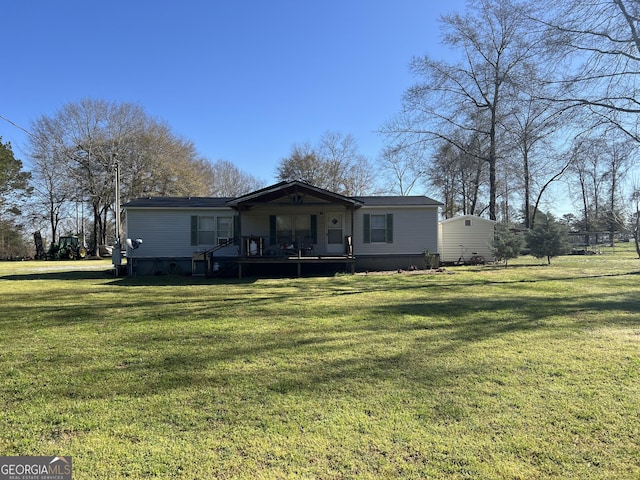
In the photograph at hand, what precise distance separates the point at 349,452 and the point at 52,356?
3.99 metres

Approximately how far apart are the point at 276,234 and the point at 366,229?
385cm

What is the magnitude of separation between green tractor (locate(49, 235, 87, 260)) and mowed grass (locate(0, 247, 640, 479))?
2476cm

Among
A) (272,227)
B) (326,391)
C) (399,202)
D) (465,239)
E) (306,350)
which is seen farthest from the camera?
(465,239)

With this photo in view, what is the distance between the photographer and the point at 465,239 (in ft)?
62.8

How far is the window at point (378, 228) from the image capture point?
52.0 feet

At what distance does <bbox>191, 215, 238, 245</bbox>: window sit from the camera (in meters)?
15.2

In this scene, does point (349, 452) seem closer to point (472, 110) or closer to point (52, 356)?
point (52, 356)

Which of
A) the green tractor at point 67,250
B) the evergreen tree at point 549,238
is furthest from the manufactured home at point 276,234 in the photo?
the green tractor at point 67,250

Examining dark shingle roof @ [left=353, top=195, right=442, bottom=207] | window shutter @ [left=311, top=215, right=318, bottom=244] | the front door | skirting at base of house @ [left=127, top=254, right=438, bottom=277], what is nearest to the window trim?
skirting at base of house @ [left=127, top=254, right=438, bottom=277]

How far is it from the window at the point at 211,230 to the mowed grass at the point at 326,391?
8.14 metres

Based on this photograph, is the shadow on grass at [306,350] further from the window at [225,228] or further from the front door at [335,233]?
the window at [225,228]

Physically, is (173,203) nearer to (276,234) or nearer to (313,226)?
(276,234)

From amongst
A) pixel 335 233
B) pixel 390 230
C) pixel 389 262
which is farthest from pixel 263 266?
pixel 390 230

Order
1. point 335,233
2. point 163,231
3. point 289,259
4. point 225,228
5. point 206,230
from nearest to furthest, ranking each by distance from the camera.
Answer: point 289,259 → point 163,231 → point 206,230 → point 225,228 → point 335,233
